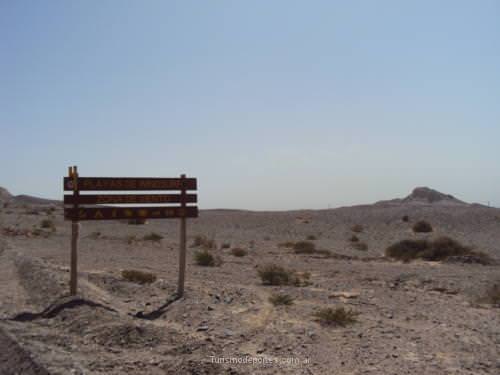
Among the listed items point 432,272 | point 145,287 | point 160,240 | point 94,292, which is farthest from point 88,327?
point 160,240

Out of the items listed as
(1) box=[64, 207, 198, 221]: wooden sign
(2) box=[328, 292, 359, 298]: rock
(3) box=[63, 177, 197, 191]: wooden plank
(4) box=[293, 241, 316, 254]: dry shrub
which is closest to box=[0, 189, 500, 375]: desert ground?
(2) box=[328, 292, 359, 298]: rock

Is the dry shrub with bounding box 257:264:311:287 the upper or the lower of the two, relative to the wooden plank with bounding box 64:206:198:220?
lower

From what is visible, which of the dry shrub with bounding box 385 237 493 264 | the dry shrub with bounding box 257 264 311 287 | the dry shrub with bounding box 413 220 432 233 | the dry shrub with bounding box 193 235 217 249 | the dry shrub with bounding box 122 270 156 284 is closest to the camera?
the dry shrub with bounding box 122 270 156 284

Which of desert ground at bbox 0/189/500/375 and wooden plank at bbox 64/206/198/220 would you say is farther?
wooden plank at bbox 64/206/198/220

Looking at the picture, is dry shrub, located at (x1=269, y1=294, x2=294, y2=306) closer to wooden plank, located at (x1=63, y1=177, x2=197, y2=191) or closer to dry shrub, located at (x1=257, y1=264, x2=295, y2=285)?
dry shrub, located at (x1=257, y1=264, x2=295, y2=285)

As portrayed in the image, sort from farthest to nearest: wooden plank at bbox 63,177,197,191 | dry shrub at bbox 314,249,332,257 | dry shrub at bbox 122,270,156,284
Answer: dry shrub at bbox 314,249,332,257 < dry shrub at bbox 122,270,156,284 < wooden plank at bbox 63,177,197,191

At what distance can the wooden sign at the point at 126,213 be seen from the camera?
11445mm

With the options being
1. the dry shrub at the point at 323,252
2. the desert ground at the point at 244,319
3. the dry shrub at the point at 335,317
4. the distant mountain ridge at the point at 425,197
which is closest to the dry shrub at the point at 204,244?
the dry shrub at the point at 323,252

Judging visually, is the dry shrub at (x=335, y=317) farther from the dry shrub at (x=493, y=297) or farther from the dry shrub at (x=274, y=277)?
the dry shrub at (x=274, y=277)

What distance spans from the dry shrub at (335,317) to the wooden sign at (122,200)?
373 cm

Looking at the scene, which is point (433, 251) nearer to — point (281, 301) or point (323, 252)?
point (323, 252)

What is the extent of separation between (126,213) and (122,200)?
0.33m

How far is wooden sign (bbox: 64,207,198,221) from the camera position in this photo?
37.6ft

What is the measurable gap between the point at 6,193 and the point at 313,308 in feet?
408
